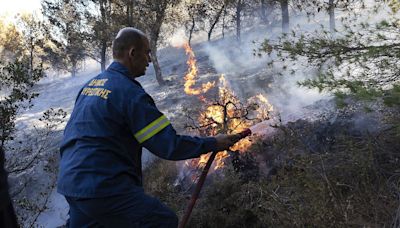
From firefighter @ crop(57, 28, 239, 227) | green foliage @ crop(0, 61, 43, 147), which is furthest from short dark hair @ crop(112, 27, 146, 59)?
green foliage @ crop(0, 61, 43, 147)

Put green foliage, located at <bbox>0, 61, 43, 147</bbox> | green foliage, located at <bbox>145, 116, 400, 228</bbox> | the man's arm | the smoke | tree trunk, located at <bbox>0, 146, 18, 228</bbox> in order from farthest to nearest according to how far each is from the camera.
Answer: the smoke → green foliage, located at <bbox>0, 61, 43, 147</bbox> → green foliage, located at <bbox>145, 116, 400, 228</bbox> → the man's arm → tree trunk, located at <bbox>0, 146, 18, 228</bbox>

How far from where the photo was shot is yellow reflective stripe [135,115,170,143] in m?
2.59

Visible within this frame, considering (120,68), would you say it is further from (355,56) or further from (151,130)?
(355,56)

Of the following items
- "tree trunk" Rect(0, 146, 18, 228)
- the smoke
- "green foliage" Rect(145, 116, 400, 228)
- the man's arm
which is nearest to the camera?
"tree trunk" Rect(0, 146, 18, 228)

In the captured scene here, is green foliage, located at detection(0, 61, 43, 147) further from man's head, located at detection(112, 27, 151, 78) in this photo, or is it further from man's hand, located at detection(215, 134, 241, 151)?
man's hand, located at detection(215, 134, 241, 151)

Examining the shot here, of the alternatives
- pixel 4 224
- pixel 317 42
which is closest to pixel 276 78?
pixel 317 42

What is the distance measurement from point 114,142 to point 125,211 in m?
0.49

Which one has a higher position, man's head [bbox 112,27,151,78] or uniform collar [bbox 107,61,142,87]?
man's head [bbox 112,27,151,78]

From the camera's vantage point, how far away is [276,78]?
18.3 meters

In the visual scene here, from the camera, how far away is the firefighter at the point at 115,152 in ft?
8.50

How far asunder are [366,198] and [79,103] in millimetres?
3334

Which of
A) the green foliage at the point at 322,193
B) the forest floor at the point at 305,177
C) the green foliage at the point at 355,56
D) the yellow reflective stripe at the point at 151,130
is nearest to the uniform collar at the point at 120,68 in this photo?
the yellow reflective stripe at the point at 151,130

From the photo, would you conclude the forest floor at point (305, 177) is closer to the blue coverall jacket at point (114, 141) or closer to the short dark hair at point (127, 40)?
the blue coverall jacket at point (114, 141)

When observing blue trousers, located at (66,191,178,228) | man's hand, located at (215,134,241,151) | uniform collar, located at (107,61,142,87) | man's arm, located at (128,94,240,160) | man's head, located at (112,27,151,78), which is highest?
man's head, located at (112,27,151,78)
